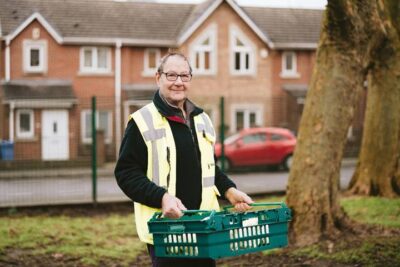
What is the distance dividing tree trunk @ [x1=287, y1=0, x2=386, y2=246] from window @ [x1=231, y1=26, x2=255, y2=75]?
2404cm

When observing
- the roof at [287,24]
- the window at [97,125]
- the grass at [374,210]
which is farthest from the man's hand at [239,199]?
the roof at [287,24]

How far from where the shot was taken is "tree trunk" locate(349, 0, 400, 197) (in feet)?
38.5

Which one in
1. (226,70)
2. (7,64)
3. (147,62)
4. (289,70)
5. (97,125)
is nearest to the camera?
(97,125)

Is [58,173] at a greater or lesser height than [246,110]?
lesser

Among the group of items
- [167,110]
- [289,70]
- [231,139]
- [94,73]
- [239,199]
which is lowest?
[231,139]

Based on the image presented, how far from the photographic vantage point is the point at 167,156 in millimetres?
4094

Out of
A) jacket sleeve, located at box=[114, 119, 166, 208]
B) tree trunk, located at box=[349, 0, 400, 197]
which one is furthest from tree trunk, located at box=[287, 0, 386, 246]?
jacket sleeve, located at box=[114, 119, 166, 208]

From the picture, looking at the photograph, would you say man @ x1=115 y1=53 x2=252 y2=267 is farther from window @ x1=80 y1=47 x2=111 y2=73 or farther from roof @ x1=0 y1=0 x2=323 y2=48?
window @ x1=80 y1=47 x2=111 y2=73

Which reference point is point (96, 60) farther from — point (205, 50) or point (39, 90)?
point (205, 50)

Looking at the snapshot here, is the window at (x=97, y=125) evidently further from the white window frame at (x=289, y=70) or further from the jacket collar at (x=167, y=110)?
the jacket collar at (x=167, y=110)

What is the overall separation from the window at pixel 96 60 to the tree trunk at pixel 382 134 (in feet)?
67.7

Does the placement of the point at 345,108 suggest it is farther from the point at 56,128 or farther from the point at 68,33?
the point at 68,33

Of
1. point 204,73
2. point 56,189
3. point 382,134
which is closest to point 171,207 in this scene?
point 382,134

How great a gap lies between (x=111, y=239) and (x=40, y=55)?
21.9 m
